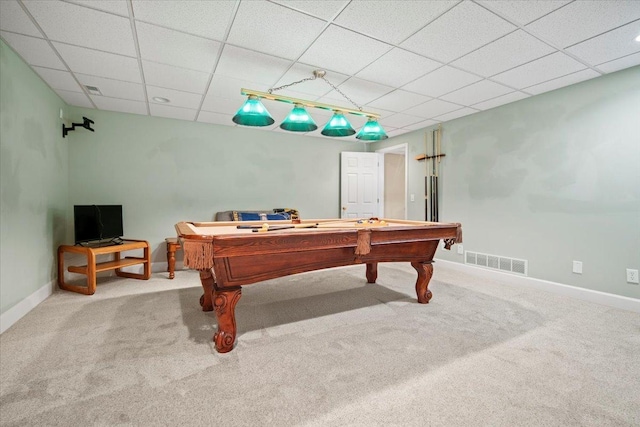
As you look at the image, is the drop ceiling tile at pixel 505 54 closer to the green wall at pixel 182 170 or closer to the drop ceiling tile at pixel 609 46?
the drop ceiling tile at pixel 609 46

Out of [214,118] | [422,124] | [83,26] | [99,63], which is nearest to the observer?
[83,26]

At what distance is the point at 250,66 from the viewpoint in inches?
111

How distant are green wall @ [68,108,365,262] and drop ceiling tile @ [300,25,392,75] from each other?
107 inches

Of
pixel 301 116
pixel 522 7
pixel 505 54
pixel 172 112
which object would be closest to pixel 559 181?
pixel 505 54

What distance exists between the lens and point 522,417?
1.40m

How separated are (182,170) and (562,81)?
5.13m

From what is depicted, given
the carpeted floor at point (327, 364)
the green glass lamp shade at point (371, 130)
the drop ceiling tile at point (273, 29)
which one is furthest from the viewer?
the green glass lamp shade at point (371, 130)

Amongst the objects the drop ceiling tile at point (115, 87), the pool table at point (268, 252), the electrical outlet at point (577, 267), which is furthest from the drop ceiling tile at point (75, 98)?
the electrical outlet at point (577, 267)

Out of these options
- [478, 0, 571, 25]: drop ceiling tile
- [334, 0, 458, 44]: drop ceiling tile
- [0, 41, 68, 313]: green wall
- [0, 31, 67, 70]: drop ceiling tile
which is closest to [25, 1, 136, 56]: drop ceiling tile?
[0, 31, 67, 70]: drop ceiling tile

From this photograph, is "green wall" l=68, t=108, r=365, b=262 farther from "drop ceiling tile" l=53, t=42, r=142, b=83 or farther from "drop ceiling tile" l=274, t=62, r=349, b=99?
"drop ceiling tile" l=274, t=62, r=349, b=99

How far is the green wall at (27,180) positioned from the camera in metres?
2.45

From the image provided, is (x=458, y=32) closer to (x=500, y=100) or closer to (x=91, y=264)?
(x=500, y=100)

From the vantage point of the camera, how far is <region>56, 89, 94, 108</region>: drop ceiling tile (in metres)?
3.54

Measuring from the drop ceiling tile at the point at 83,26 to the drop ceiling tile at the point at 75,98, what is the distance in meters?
1.46
